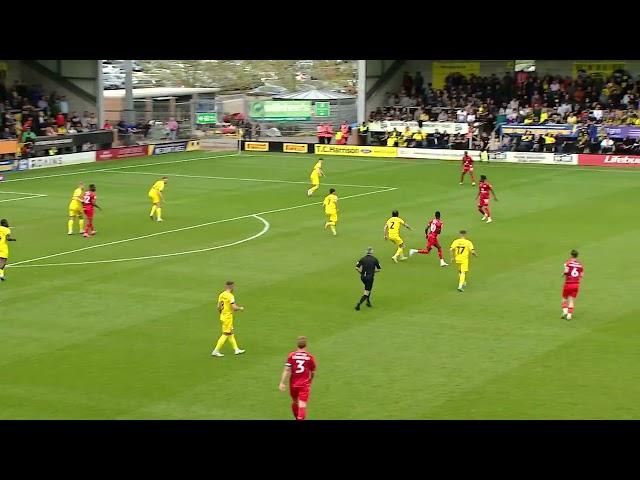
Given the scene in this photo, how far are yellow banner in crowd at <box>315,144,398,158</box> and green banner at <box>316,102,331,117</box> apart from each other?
1155 centimetres

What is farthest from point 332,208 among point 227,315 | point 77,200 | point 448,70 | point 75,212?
point 448,70

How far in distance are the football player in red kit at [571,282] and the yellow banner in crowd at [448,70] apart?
53714 mm

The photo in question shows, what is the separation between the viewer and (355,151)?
68688mm

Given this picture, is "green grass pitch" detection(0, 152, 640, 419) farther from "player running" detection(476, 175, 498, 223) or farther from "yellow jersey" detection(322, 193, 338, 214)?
"yellow jersey" detection(322, 193, 338, 214)

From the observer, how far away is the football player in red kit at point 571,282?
2417 centimetres

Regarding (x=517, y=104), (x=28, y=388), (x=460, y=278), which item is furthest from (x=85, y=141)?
(x=28, y=388)

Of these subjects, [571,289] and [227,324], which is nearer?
[227,324]

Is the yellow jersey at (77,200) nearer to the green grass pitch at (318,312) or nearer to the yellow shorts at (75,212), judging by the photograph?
the yellow shorts at (75,212)

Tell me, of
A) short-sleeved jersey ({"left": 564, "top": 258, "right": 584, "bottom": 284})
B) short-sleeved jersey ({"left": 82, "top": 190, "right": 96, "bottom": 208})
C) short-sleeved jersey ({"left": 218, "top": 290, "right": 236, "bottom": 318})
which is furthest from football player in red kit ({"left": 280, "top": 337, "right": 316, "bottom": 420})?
short-sleeved jersey ({"left": 82, "top": 190, "right": 96, "bottom": 208})

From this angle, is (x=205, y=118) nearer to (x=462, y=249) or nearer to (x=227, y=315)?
(x=462, y=249)

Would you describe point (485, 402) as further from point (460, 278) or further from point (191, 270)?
point (191, 270)

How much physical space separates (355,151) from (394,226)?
3806 cm

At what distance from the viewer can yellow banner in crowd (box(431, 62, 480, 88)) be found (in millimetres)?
77750

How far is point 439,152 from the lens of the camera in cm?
6569
